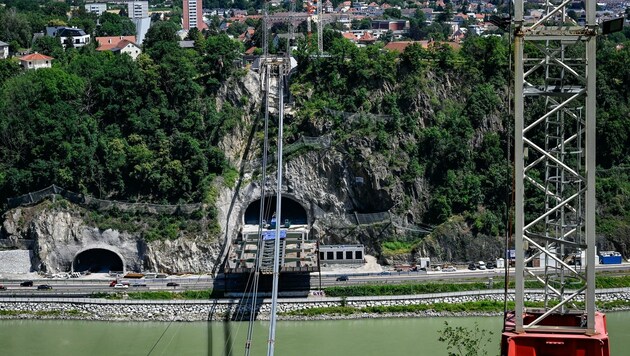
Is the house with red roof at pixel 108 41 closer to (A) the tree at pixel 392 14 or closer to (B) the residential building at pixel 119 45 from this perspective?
(B) the residential building at pixel 119 45

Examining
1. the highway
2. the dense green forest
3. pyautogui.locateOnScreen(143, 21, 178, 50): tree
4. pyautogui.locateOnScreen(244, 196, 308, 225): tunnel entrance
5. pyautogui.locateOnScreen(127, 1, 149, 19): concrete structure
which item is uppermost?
pyautogui.locateOnScreen(127, 1, 149, 19): concrete structure

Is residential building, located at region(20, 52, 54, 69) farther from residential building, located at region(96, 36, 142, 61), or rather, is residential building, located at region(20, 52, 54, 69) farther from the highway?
the highway

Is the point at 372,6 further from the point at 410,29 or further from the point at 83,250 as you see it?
the point at 83,250

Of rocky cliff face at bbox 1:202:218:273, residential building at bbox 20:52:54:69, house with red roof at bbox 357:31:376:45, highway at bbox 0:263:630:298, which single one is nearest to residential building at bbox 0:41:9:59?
residential building at bbox 20:52:54:69

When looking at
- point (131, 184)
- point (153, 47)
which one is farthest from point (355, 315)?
point (153, 47)

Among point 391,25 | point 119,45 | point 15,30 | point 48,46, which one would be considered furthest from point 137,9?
point 48,46

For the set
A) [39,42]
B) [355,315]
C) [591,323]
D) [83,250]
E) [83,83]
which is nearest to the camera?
[591,323]

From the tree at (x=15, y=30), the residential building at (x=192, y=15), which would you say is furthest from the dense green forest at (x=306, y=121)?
the residential building at (x=192, y=15)
